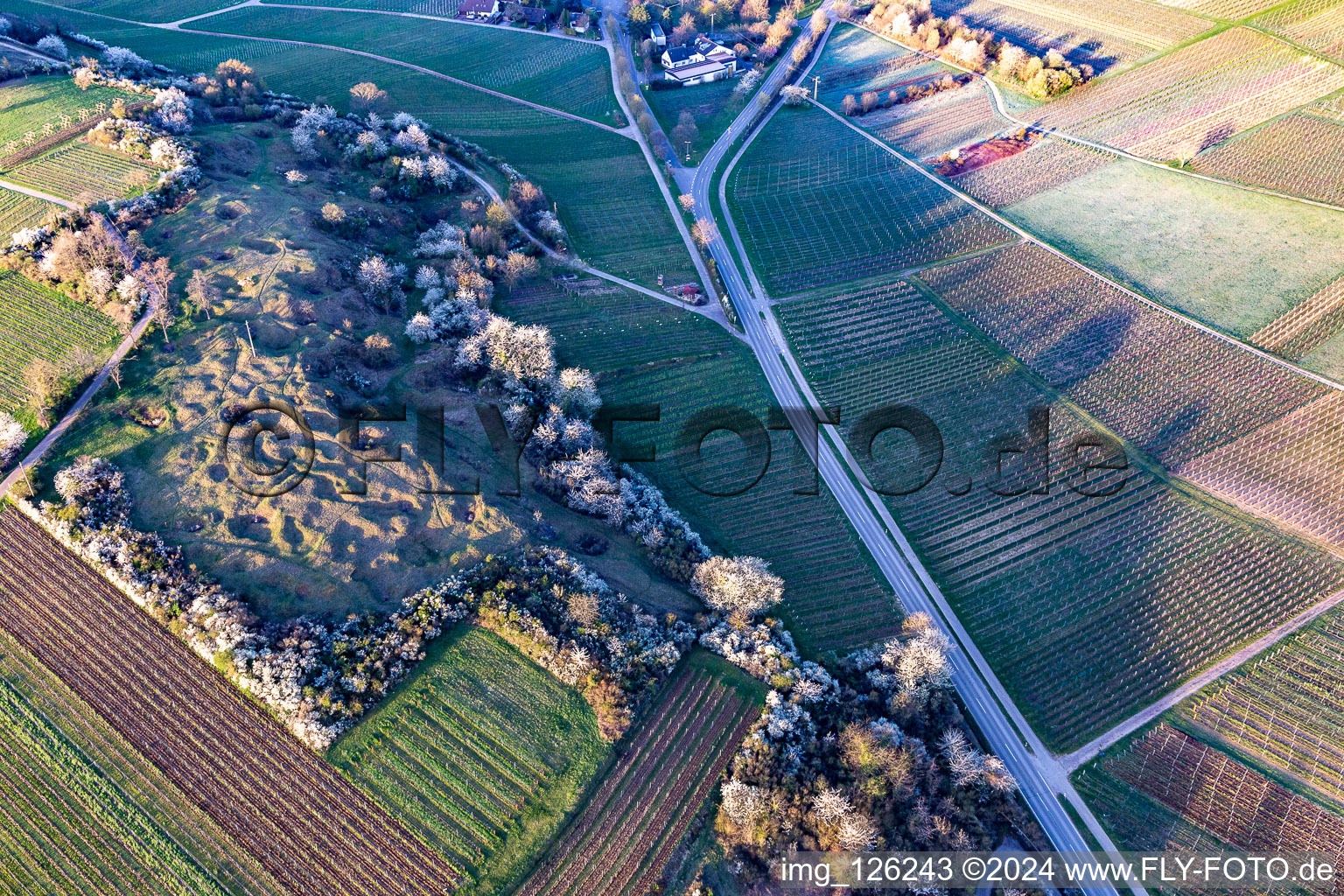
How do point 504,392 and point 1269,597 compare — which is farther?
point 504,392

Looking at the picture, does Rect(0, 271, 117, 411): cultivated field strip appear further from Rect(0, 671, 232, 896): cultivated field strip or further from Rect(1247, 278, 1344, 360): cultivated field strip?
Rect(1247, 278, 1344, 360): cultivated field strip

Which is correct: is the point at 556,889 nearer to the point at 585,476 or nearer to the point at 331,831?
Result: the point at 331,831

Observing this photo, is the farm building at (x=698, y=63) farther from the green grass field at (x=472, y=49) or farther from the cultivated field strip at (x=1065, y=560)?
the cultivated field strip at (x=1065, y=560)

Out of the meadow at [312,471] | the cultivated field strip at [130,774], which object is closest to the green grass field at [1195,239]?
the meadow at [312,471]

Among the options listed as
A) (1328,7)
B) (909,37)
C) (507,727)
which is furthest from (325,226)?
(1328,7)

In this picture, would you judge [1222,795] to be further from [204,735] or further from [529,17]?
[529,17]

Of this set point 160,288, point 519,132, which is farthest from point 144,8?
point 160,288

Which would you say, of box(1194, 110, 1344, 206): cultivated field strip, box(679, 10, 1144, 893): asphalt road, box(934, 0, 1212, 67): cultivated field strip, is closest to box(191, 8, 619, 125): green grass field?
box(679, 10, 1144, 893): asphalt road
